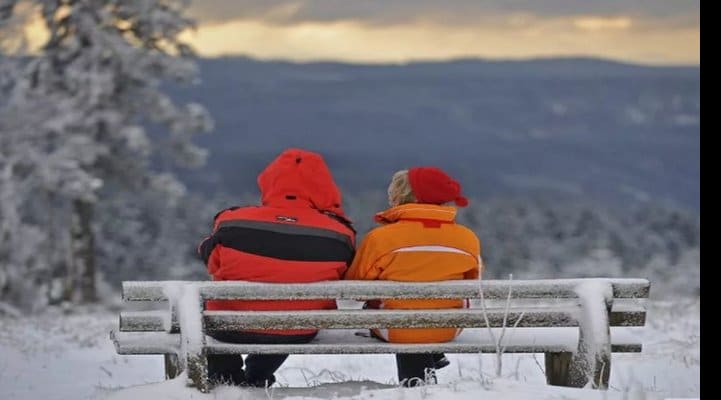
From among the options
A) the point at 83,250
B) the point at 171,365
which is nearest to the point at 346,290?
the point at 171,365

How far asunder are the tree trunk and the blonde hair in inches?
931

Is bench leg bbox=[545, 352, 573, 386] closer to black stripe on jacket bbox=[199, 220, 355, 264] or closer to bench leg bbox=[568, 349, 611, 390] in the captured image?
bench leg bbox=[568, 349, 611, 390]

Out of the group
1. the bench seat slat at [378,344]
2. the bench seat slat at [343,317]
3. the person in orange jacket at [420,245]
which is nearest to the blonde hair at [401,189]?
the person in orange jacket at [420,245]

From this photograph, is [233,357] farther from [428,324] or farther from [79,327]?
[79,327]

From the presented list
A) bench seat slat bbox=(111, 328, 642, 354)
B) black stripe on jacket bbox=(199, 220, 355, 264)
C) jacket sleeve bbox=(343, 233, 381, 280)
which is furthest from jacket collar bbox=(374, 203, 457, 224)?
bench seat slat bbox=(111, 328, 642, 354)

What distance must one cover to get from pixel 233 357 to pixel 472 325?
5.39ft

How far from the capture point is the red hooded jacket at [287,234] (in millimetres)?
6973

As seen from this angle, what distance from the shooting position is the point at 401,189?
724cm

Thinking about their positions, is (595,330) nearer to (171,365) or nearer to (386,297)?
(386,297)

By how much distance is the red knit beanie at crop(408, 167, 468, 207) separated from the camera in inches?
281

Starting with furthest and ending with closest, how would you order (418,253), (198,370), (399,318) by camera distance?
(418,253)
(399,318)
(198,370)

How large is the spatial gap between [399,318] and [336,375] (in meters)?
1.78

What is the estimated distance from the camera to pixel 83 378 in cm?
1002

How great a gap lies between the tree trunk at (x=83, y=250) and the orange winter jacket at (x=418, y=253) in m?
23.7
